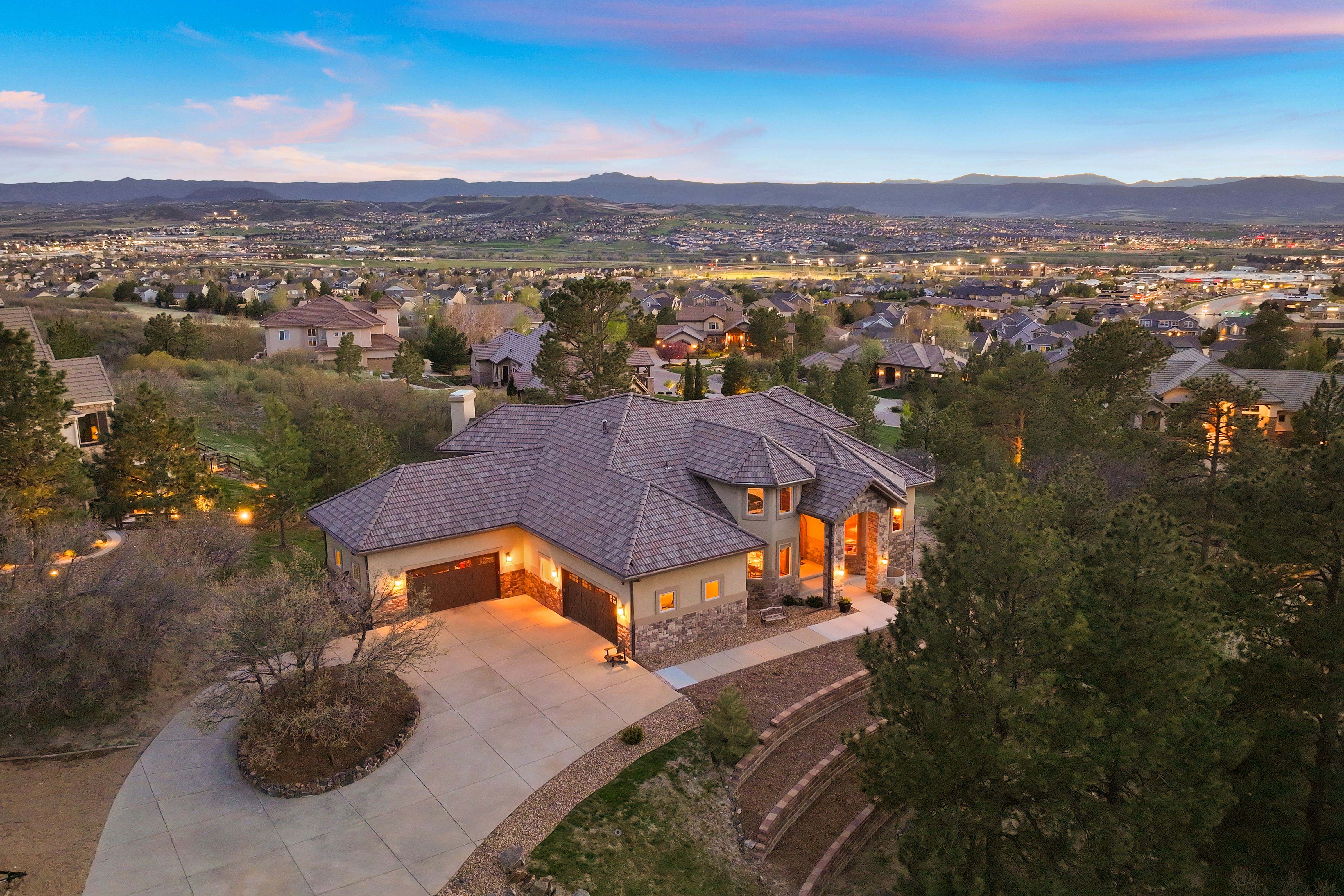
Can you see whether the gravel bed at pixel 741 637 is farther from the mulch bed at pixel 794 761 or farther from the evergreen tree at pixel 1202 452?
the evergreen tree at pixel 1202 452

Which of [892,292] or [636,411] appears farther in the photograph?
[892,292]

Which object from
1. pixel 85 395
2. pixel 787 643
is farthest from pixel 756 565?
pixel 85 395

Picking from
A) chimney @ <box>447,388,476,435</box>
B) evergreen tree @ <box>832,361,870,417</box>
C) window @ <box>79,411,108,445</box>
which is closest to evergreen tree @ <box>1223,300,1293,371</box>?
→ evergreen tree @ <box>832,361,870,417</box>

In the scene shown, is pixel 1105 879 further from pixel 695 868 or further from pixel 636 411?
pixel 636 411

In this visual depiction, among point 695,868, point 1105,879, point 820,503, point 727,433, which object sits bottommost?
point 695,868

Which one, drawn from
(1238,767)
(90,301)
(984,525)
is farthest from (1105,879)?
(90,301)

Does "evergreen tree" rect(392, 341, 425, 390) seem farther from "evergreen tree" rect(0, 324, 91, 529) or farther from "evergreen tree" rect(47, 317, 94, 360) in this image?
"evergreen tree" rect(0, 324, 91, 529)

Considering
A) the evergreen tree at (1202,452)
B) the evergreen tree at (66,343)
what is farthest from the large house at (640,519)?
the evergreen tree at (66,343)
